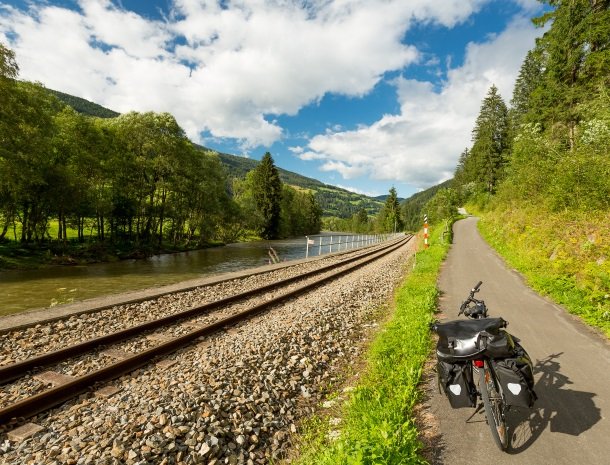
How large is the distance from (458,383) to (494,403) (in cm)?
40

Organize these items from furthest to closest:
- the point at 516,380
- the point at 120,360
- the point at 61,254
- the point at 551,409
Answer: the point at 61,254, the point at 120,360, the point at 551,409, the point at 516,380

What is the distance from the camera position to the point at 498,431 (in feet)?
11.1

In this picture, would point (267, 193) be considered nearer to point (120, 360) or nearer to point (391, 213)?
point (391, 213)

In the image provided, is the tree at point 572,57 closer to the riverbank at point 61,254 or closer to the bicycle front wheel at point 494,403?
the bicycle front wheel at point 494,403

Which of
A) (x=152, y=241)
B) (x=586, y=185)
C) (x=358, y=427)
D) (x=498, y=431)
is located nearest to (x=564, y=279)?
(x=586, y=185)

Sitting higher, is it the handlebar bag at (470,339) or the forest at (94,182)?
the forest at (94,182)

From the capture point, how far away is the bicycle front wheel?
11.1 ft

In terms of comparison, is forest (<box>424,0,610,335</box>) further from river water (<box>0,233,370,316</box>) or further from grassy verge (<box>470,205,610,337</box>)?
river water (<box>0,233,370,316</box>)

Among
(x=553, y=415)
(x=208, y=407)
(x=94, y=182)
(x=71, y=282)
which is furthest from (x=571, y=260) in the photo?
(x=94, y=182)

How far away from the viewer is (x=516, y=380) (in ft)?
10.4

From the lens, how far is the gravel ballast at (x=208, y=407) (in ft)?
12.1

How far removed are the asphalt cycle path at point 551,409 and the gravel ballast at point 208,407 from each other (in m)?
2.04

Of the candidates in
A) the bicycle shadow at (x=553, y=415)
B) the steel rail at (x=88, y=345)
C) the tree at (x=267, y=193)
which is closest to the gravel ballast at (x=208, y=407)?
the steel rail at (x=88, y=345)

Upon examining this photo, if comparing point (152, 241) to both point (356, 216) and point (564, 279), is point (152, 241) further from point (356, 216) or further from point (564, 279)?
point (356, 216)
